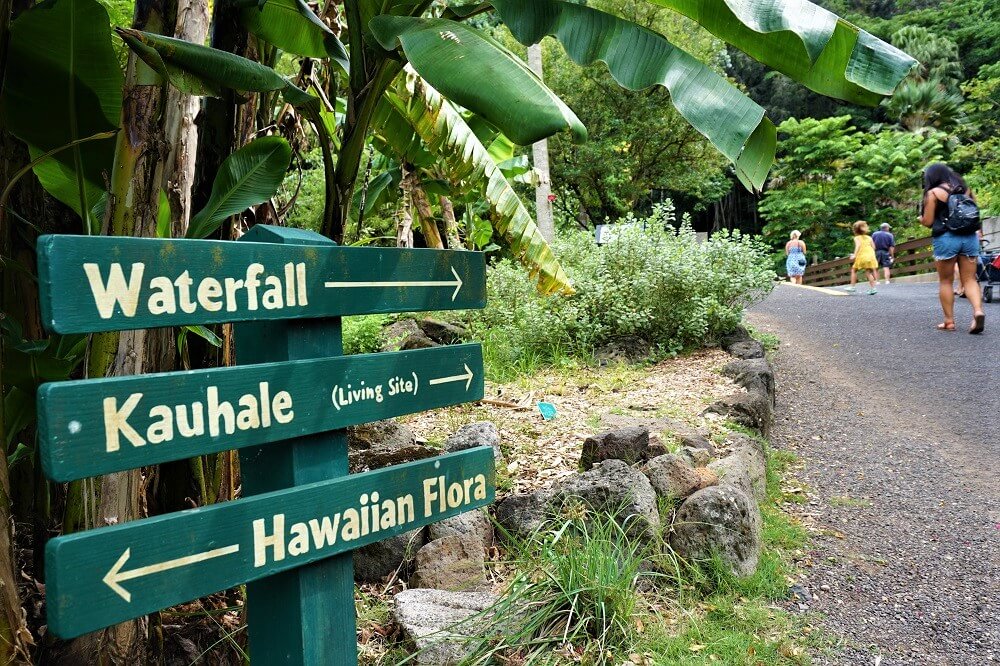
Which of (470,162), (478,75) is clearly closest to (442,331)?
(470,162)

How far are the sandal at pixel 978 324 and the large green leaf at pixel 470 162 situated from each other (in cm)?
576

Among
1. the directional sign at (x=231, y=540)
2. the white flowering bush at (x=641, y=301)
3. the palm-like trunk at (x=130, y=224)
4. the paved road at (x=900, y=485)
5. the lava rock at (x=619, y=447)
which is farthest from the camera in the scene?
the white flowering bush at (x=641, y=301)

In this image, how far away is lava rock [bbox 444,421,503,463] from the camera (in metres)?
4.71

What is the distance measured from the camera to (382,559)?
422 cm

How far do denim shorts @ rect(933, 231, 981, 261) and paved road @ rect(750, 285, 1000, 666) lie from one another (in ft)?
3.32

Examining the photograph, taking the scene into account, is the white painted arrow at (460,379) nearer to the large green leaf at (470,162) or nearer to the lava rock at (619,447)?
the lava rock at (619,447)

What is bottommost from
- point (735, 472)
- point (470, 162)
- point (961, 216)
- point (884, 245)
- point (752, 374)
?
point (735, 472)

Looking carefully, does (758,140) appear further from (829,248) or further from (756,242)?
(829,248)

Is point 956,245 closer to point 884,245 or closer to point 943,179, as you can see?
point 943,179

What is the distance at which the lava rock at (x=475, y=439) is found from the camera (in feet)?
15.4

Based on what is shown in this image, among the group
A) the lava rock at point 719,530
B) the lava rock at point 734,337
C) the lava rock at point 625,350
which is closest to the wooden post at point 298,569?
the lava rock at point 719,530

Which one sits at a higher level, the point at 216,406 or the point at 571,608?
the point at 216,406

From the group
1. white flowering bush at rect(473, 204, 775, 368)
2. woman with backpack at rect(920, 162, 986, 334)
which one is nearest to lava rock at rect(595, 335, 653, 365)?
white flowering bush at rect(473, 204, 775, 368)

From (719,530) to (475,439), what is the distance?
1570 millimetres
